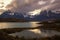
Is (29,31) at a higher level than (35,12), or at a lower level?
lower

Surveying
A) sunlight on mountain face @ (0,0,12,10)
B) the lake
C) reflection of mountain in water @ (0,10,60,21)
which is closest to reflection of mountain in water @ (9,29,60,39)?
the lake

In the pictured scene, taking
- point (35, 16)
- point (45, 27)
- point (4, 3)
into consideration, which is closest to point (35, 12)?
point (35, 16)

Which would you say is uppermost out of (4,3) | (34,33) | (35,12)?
(4,3)

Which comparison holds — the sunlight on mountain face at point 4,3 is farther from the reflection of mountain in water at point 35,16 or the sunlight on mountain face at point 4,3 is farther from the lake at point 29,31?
the lake at point 29,31

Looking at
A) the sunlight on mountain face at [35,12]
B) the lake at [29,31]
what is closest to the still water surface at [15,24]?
the lake at [29,31]

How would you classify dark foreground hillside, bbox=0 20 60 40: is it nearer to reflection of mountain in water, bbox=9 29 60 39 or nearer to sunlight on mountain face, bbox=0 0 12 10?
reflection of mountain in water, bbox=9 29 60 39

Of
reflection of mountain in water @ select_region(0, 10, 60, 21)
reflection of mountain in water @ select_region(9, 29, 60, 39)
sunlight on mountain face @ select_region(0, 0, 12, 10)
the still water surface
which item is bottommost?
reflection of mountain in water @ select_region(9, 29, 60, 39)

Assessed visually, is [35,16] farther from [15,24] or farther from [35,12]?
[15,24]

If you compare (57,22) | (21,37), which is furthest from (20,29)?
(57,22)

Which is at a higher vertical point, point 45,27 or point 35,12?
point 35,12

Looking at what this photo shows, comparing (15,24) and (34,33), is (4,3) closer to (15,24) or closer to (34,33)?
(15,24)

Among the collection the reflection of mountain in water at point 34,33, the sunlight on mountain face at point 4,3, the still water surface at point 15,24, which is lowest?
the reflection of mountain in water at point 34,33

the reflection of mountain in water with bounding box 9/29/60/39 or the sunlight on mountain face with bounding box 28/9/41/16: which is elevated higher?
the sunlight on mountain face with bounding box 28/9/41/16

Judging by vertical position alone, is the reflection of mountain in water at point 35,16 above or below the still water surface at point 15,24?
above
